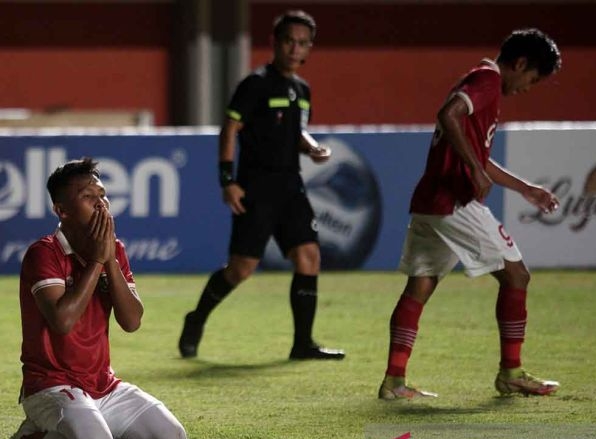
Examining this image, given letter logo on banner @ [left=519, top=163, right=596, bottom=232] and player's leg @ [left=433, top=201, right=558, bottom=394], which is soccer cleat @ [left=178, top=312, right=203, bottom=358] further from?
letter logo on banner @ [left=519, top=163, right=596, bottom=232]

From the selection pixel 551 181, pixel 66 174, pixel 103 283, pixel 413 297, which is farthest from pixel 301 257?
pixel 551 181

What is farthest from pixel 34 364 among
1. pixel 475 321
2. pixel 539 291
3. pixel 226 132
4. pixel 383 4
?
pixel 383 4

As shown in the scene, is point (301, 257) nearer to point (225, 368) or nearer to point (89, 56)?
point (225, 368)

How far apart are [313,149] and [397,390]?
2006 millimetres

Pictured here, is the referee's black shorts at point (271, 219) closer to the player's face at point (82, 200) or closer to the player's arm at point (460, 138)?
the player's arm at point (460, 138)

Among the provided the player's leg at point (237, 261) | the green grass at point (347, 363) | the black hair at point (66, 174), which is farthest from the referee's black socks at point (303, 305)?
the black hair at point (66, 174)

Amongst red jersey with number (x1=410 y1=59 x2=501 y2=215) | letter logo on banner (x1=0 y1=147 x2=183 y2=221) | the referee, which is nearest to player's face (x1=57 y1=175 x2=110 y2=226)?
red jersey with number (x1=410 y1=59 x2=501 y2=215)

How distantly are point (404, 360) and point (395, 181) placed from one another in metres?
6.10

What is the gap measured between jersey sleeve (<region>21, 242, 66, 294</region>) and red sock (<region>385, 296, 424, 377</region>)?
258 cm

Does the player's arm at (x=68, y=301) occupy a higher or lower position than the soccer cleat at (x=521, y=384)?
higher

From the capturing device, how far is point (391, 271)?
14016mm

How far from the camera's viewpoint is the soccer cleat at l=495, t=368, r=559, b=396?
8016mm

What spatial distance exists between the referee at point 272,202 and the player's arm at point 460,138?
177 centimetres

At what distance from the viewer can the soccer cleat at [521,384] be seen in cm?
802
